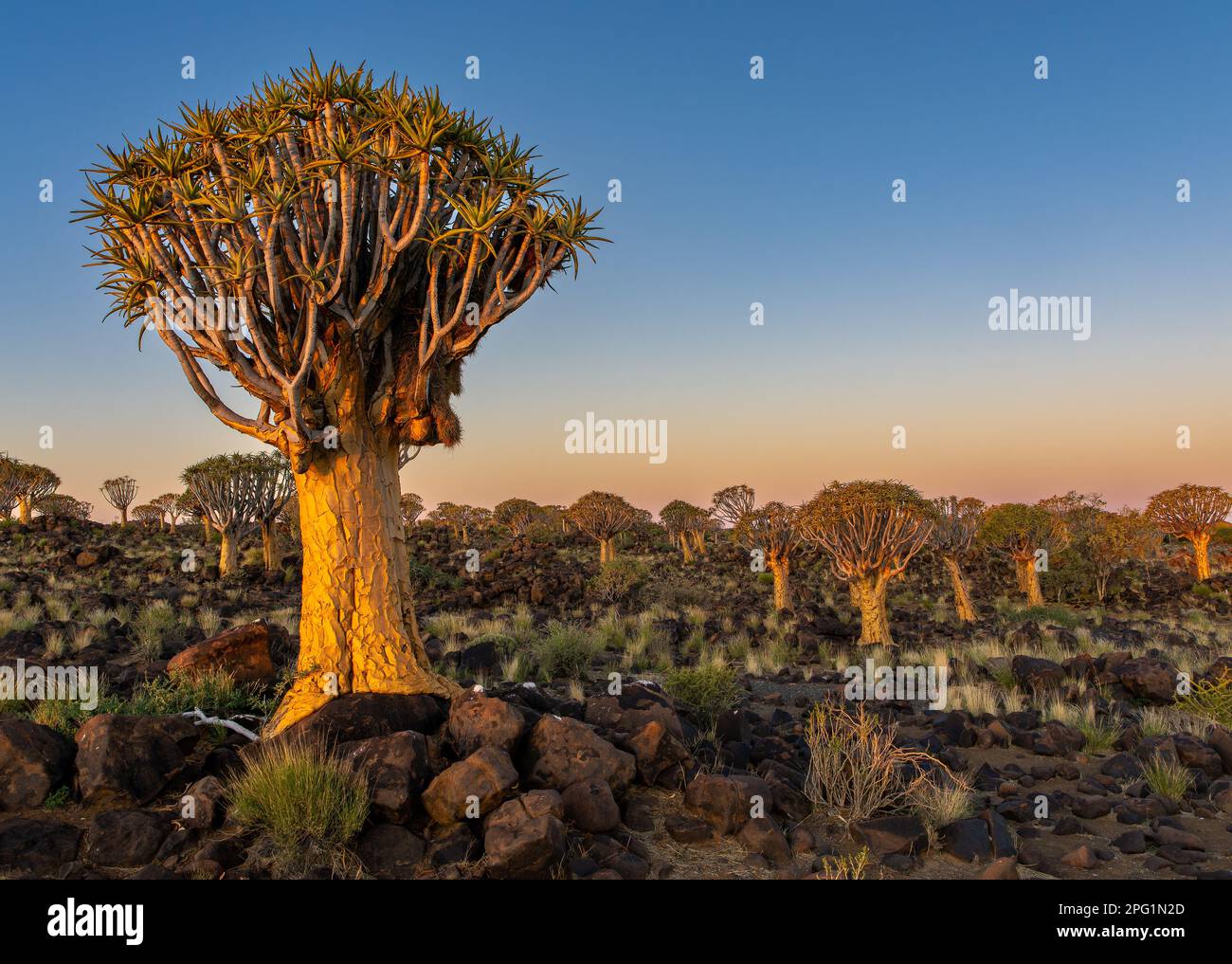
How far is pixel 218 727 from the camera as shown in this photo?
21.2 feet

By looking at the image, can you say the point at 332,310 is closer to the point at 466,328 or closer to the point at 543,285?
the point at 466,328

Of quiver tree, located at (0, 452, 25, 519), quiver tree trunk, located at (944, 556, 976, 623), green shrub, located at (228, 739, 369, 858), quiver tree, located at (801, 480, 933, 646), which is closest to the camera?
green shrub, located at (228, 739, 369, 858)

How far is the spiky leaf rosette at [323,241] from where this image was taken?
6.20 meters

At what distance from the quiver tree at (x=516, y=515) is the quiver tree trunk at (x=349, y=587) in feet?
120

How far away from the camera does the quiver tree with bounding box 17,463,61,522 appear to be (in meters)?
34.7

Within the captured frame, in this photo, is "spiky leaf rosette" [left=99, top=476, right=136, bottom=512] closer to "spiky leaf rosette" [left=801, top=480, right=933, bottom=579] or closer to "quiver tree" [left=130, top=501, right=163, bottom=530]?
"quiver tree" [left=130, top=501, right=163, bottom=530]

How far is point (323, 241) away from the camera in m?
6.56

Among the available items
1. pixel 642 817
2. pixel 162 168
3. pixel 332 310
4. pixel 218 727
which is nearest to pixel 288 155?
pixel 162 168

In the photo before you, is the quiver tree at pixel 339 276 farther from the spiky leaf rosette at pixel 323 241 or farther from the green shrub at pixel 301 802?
the green shrub at pixel 301 802

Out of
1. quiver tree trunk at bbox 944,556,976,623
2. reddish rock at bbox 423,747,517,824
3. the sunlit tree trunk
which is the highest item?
the sunlit tree trunk

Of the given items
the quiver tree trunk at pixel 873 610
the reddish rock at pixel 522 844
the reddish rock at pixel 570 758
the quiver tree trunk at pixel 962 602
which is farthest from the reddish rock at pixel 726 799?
the quiver tree trunk at pixel 962 602

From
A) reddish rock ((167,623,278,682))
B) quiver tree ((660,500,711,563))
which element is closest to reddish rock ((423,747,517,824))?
reddish rock ((167,623,278,682))

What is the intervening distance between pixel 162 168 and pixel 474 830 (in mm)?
6062

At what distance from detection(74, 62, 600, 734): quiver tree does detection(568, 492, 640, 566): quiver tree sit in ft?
90.9
